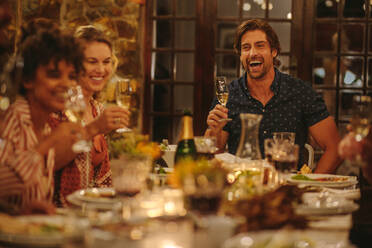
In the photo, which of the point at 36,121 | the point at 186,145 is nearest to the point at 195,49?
the point at 186,145

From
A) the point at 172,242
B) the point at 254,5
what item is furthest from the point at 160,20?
the point at 172,242

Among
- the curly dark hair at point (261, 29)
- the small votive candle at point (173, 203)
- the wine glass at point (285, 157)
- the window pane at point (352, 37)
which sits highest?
the window pane at point (352, 37)

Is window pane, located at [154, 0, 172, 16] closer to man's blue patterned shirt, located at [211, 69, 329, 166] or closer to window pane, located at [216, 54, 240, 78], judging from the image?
window pane, located at [216, 54, 240, 78]

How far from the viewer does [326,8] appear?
4.95 m

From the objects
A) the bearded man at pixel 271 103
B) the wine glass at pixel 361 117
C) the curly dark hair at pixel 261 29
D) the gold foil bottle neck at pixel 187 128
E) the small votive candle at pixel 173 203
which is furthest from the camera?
the curly dark hair at pixel 261 29

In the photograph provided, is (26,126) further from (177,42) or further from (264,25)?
(177,42)

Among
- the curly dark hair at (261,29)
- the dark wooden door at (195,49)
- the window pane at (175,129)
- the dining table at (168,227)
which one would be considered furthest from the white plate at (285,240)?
the window pane at (175,129)

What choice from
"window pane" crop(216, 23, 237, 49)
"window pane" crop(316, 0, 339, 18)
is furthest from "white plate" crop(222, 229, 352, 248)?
"window pane" crop(316, 0, 339, 18)

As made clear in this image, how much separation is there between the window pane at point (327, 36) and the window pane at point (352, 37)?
84 mm

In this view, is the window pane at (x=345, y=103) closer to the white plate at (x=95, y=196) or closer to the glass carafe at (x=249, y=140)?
the glass carafe at (x=249, y=140)

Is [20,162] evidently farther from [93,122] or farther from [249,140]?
[249,140]

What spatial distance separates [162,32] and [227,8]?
26.8 inches

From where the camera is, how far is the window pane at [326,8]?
4938 mm

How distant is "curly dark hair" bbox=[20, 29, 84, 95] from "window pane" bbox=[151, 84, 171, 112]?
335cm
